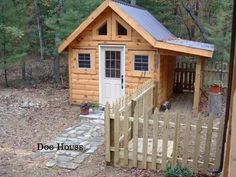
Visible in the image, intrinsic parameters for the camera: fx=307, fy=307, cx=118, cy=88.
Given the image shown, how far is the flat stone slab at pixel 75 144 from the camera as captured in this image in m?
6.62

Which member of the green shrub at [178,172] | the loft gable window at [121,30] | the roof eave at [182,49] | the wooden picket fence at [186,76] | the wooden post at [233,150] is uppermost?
the loft gable window at [121,30]

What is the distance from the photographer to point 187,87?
14.4 metres

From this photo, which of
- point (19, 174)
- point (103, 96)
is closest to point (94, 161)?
point (19, 174)

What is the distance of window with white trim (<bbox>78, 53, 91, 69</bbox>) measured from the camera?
1139 centimetres

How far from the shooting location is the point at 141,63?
10797mm

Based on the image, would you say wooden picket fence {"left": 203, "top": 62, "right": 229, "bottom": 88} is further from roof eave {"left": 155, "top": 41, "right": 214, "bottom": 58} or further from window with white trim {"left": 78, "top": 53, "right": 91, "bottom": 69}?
window with white trim {"left": 78, "top": 53, "right": 91, "bottom": 69}

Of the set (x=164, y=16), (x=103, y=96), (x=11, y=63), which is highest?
(x=164, y=16)

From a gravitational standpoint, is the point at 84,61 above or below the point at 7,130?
above

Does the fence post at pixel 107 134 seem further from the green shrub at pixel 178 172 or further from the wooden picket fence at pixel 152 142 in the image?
the green shrub at pixel 178 172

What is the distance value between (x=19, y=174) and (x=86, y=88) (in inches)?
230

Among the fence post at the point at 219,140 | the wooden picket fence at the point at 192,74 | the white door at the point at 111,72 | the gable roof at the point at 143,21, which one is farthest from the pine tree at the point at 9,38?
the fence post at the point at 219,140

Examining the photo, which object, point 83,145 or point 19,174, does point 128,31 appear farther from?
point 19,174

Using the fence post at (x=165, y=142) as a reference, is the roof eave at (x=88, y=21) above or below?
above

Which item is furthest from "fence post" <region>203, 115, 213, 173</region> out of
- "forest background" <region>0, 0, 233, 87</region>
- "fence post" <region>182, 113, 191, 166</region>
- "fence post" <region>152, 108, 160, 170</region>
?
"forest background" <region>0, 0, 233, 87</region>
